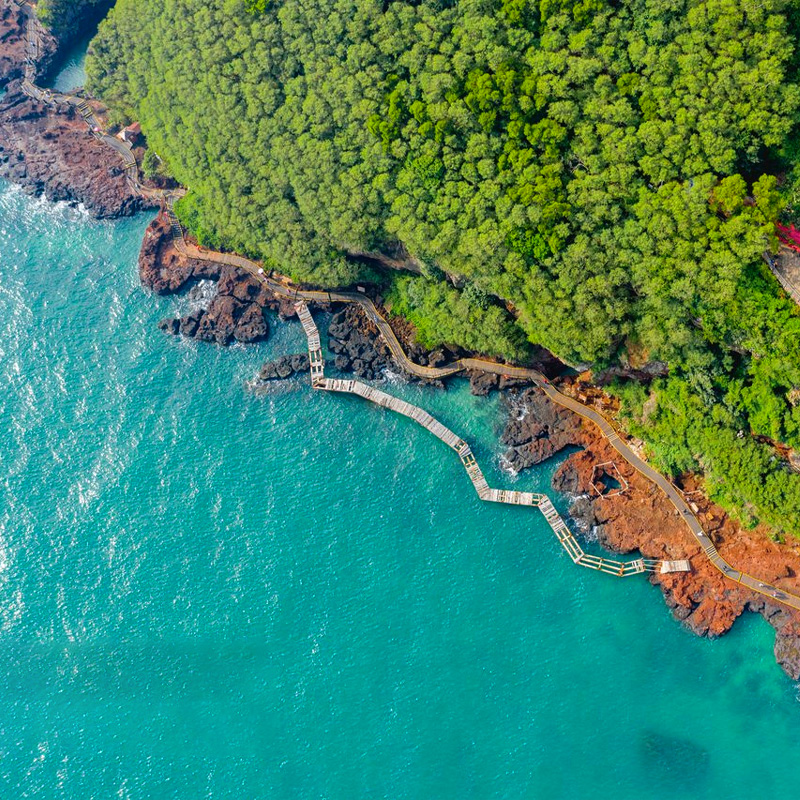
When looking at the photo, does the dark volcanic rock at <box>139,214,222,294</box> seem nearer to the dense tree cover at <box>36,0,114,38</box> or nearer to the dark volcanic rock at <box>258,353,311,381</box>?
the dark volcanic rock at <box>258,353,311,381</box>

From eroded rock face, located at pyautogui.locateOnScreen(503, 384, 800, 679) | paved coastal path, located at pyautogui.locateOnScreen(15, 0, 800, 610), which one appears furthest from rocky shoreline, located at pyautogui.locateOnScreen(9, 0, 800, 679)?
paved coastal path, located at pyautogui.locateOnScreen(15, 0, 800, 610)

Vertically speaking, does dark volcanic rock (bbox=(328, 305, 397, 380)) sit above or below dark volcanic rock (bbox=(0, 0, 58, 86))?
below

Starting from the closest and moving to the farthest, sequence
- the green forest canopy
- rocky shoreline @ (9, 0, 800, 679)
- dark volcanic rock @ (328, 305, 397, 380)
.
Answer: the green forest canopy < rocky shoreline @ (9, 0, 800, 679) < dark volcanic rock @ (328, 305, 397, 380)

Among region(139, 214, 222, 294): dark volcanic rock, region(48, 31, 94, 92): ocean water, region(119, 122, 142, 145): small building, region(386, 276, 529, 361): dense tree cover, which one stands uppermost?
region(48, 31, 94, 92): ocean water

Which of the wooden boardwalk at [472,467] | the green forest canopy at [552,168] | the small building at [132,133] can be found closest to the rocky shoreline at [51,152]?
the small building at [132,133]

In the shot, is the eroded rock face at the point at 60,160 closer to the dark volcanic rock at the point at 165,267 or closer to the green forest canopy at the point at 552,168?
the dark volcanic rock at the point at 165,267

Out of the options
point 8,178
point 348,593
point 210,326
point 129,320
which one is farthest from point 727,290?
point 8,178

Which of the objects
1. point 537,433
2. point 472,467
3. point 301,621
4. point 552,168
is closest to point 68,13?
point 552,168

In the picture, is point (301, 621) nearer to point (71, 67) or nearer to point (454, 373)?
point (454, 373)
